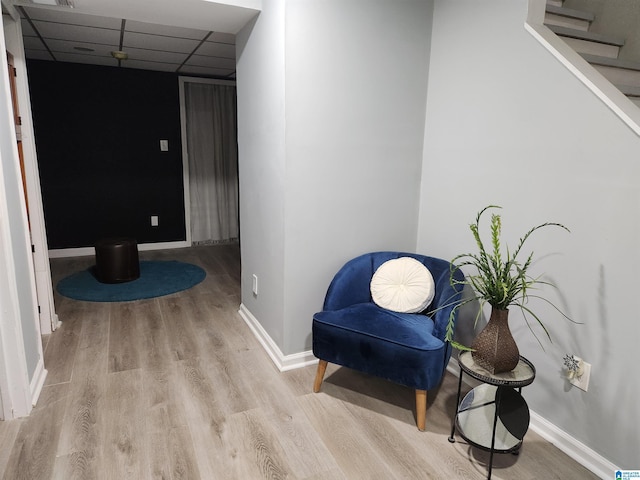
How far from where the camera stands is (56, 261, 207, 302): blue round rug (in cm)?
361

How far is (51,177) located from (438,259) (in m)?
4.46

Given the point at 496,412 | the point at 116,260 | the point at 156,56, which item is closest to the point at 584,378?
the point at 496,412

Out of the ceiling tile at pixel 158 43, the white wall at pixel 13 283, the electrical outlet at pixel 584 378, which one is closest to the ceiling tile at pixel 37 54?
the ceiling tile at pixel 158 43

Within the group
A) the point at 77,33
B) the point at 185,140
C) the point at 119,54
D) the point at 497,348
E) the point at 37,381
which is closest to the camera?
the point at 497,348

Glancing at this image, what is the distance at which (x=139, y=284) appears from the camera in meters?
3.93

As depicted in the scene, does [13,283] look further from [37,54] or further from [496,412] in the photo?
[37,54]

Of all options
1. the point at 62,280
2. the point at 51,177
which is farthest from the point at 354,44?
the point at 51,177

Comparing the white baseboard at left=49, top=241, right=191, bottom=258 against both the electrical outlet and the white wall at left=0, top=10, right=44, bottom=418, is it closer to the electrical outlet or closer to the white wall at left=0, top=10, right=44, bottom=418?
the white wall at left=0, top=10, right=44, bottom=418

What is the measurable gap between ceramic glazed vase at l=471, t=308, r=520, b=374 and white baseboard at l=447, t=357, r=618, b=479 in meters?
0.52

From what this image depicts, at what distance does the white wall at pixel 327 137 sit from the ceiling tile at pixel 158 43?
115cm

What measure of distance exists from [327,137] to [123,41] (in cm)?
245

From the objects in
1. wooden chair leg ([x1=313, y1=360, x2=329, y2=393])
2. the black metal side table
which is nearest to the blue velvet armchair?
wooden chair leg ([x1=313, y1=360, x2=329, y2=393])

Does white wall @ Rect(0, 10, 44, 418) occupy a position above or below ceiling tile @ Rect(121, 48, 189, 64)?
below

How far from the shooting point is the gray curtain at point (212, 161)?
5.23 m
